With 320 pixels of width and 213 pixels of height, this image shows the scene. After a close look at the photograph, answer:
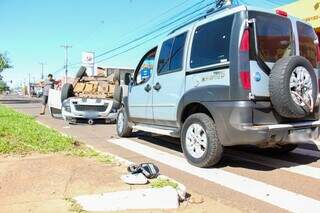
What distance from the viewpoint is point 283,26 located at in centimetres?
677

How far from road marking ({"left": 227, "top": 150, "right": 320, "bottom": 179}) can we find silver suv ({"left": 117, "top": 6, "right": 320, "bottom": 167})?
1.50 ft

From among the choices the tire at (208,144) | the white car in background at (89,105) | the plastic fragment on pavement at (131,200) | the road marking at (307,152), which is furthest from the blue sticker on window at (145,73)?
the white car in background at (89,105)

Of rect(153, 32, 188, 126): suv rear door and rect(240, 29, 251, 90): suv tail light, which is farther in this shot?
rect(153, 32, 188, 126): suv rear door

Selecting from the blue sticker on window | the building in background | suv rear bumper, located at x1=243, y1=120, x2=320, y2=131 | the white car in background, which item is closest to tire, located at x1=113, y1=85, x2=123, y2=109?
the white car in background

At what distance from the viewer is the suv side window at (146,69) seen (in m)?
9.26

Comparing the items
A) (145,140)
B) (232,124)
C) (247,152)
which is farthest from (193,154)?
(145,140)

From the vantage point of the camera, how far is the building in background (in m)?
14.9

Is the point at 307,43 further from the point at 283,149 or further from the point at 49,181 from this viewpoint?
the point at 49,181

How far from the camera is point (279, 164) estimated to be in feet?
24.2

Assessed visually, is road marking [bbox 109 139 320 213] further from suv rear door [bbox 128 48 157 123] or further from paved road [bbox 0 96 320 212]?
suv rear door [bbox 128 48 157 123]

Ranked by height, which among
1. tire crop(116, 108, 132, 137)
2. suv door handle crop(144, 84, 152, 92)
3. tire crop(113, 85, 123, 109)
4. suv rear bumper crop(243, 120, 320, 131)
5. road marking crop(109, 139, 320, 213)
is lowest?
road marking crop(109, 139, 320, 213)

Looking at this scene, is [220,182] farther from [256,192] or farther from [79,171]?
[79,171]

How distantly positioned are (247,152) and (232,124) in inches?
95.4

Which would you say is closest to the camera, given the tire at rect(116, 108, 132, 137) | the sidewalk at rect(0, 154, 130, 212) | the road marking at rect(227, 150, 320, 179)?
the sidewalk at rect(0, 154, 130, 212)
